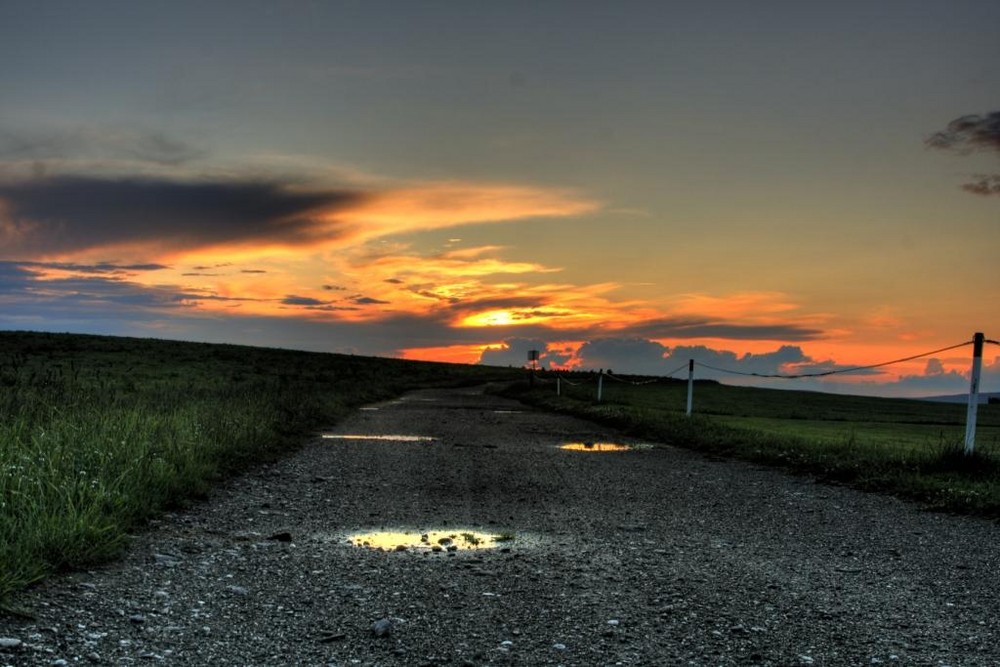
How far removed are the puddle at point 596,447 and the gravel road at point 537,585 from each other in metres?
4.91

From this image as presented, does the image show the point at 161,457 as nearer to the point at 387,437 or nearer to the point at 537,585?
the point at 537,585

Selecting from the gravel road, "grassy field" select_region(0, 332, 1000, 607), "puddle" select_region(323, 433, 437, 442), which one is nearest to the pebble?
the gravel road

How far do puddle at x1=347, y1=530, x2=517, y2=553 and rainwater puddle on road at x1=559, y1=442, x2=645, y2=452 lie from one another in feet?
26.2

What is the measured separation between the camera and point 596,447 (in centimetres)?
1628

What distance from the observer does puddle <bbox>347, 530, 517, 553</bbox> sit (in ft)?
23.6

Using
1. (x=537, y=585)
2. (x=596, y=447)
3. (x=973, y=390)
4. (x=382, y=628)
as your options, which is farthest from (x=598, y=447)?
(x=382, y=628)

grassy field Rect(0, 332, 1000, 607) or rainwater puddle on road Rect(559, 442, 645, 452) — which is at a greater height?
grassy field Rect(0, 332, 1000, 607)

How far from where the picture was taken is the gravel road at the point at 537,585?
4684 mm

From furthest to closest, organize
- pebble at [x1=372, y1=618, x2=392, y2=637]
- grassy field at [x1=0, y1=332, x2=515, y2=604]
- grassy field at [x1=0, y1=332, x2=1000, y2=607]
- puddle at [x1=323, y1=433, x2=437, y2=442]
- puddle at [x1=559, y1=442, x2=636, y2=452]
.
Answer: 1. puddle at [x1=323, y1=433, x2=437, y2=442]
2. puddle at [x1=559, y1=442, x2=636, y2=452]
3. grassy field at [x1=0, y1=332, x2=1000, y2=607]
4. grassy field at [x1=0, y1=332, x2=515, y2=604]
5. pebble at [x1=372, y1=618, x2=392, y2=637]

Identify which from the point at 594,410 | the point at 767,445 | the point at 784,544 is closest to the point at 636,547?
the point at 784,544

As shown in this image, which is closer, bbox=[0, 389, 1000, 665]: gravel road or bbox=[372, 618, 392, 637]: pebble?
bbox=[0, 389, 1000, 665]: gravel road

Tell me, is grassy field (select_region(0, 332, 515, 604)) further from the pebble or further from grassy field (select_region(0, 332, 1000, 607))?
the pebble

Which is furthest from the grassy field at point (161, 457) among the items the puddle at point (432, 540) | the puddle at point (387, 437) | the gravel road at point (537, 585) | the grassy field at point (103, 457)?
the puddle at point (432, 540)

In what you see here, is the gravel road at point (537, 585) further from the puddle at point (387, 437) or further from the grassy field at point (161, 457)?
the puddle at point (387, 437)
